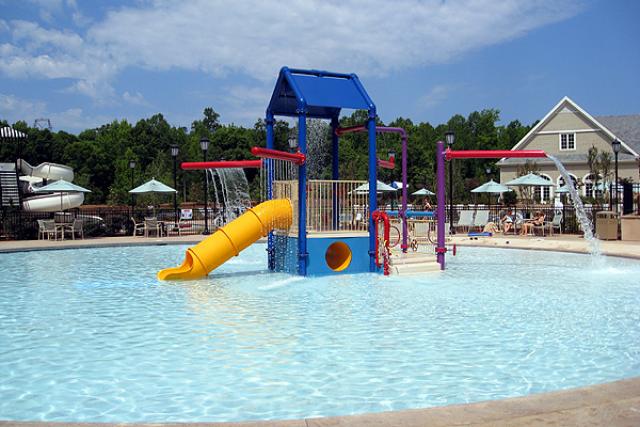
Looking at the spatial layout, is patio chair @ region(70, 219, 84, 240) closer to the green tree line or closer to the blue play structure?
the blue play structure

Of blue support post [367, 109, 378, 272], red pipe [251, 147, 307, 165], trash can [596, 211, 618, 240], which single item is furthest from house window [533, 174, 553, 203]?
red pipe [251, 147, 307, 165]

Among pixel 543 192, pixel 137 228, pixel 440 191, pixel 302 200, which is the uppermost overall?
pixel 543 192

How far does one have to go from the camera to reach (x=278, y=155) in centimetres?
1184

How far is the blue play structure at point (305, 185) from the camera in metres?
12.9

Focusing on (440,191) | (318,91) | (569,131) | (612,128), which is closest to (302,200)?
(318,91)

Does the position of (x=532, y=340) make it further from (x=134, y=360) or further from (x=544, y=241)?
(x=544, y=241)

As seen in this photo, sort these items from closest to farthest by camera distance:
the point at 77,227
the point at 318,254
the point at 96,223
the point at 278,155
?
the point at 278,155
the point at 318,254
the point at 77,227
the point at 96,223

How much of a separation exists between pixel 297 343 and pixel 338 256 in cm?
699

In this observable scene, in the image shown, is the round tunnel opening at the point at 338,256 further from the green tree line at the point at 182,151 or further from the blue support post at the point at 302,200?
the green tree line at the point at 182,151

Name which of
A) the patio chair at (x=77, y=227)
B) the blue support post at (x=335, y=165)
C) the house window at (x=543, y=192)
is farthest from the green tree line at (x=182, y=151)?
the blue support post at (x=335, y=165)

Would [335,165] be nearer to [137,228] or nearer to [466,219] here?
[466,219]

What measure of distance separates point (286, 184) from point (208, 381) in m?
8.07

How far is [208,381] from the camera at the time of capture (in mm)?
5766

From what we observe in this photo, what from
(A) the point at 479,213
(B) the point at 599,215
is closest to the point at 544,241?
(B) the point at 599,215
